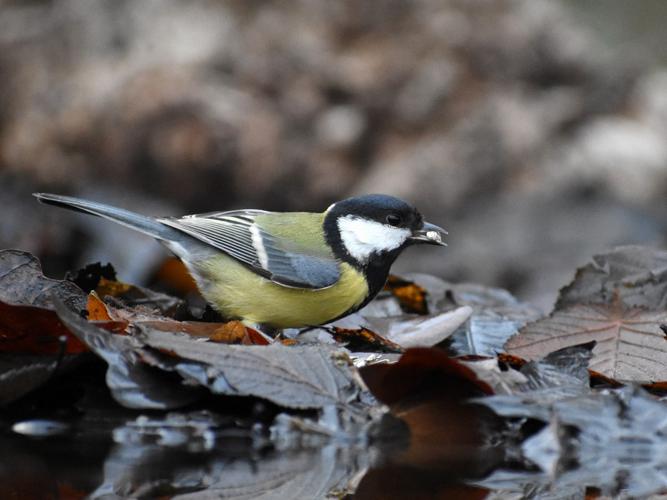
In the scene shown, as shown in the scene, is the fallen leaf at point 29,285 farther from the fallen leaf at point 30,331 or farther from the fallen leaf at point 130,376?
the fallen leaf at point 130,376

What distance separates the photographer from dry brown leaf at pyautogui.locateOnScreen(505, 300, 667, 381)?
3477mm

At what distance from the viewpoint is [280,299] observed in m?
4.08

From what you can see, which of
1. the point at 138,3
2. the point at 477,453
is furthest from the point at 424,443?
the point at 138,3

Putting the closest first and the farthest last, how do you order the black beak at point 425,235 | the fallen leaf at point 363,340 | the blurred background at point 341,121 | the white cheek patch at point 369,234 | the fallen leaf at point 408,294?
the fallen leaf at point 363,340
the white cheek patch at point 369,234
the black beak at point 425,235
the fallen leaf at point 408,294
the blurred background at point 341,121

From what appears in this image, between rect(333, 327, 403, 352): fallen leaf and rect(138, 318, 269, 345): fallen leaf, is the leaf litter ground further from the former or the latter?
rect(333, 327, 403, 352): fallen leaf

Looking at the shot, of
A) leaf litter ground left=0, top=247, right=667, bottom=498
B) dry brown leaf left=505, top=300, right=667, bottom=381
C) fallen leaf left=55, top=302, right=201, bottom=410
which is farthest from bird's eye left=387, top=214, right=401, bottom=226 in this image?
fallen leaf left=55, top=302, right=201, bottom=410

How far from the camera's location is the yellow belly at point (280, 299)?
13.3ft

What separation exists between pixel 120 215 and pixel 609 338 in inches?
74.7

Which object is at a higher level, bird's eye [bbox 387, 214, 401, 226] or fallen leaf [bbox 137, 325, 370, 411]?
bird's eye [bbox 387, 214, 401, 226]

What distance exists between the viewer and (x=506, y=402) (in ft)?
9.64

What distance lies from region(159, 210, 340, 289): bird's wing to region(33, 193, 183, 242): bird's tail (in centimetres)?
5

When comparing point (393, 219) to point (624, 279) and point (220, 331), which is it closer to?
point (624, 279)

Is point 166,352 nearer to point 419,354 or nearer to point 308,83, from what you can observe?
point 419,354

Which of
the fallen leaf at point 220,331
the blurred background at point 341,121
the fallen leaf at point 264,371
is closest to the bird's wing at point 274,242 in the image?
the fallen leaf at point 220,331
